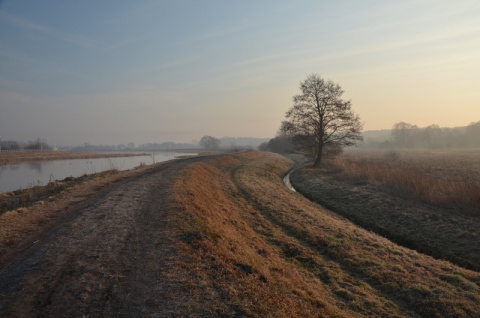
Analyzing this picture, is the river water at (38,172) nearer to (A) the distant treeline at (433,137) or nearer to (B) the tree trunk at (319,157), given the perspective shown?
(B) the tree trunk at (319,157)

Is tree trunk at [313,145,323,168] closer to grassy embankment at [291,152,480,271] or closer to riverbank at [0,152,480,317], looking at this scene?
grassy embankment at [291,152,480,271]

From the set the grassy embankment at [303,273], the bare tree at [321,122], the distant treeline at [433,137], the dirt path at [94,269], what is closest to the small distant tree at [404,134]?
the distant treeline at [433,137]

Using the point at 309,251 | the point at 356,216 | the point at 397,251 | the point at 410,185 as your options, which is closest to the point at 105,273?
the point at 309,251

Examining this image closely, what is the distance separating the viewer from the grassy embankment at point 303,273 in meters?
7.91

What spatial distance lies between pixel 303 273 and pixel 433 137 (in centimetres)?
16149

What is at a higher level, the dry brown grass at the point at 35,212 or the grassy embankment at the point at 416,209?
the dry brown grass at the point at 35,212

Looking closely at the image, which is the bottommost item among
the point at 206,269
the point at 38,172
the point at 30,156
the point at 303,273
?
the point at 303,273

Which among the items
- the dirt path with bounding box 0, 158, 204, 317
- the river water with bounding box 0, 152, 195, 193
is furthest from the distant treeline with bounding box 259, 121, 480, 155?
the dirt path with bounding box 0, 158, 204, 317

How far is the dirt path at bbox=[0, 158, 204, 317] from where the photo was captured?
675 cm

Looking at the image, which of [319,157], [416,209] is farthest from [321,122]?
[416,209]

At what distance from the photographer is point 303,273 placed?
441 inches

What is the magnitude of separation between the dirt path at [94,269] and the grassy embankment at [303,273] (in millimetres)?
834

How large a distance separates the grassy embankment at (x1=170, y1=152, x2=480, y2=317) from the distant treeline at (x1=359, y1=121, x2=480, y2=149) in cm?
13508

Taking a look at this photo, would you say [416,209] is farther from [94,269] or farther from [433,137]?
→ [433,137]
